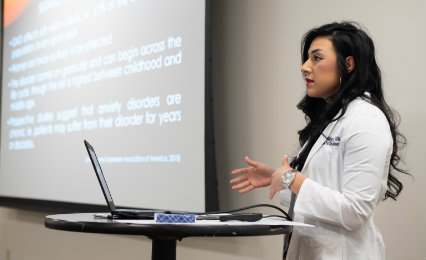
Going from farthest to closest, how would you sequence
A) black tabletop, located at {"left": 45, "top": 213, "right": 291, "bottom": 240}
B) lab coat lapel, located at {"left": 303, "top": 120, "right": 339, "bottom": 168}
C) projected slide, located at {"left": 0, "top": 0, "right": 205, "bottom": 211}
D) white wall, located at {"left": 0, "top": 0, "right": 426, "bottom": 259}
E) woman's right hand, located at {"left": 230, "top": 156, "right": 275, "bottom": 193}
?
projected slide, located at {"left": 0, "top": 0, "right": 205, "bottom": 211} < white wall, located at {"left": 0, "top": 0, "right": 426, "bottom": 259} < woman's right hand, located at {"left": 230, "top": 156, "right": 275, "bottom": 193} < lab coat lapel, located at {"left": 303, "top": 120, "right": 339, "bottom": 168} < black tabletop, located at {"left": 45, "top": 213, "right": 291, "bottom": 240}

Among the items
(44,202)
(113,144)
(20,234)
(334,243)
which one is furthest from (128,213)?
(20,234)

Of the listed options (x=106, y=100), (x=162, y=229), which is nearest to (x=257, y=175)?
(x=162, y=229)

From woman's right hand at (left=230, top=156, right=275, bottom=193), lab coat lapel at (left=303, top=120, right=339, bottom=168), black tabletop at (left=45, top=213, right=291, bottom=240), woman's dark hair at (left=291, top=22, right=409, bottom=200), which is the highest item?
woman's dark hair at (left=291, top=22, right=409, bottom=200)

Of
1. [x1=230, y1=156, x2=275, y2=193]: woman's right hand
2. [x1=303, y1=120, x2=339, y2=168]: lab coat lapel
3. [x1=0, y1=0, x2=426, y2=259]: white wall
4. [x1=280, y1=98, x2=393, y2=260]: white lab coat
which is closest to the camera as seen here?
[x1=280, y1=98, x2=393, y2=260]: white lab coat

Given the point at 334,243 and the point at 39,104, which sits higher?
the point at 39,104

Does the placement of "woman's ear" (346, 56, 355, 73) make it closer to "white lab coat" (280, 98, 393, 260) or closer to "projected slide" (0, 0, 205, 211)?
"white lab coat" (280, 98, 393, 260)

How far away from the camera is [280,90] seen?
258 centimetres

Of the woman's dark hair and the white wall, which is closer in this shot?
the woman's dark hair

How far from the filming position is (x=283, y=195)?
5.90 ft

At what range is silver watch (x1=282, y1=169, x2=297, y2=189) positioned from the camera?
1.50 meters

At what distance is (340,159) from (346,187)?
0.34 feet

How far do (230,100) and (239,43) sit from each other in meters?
0.30

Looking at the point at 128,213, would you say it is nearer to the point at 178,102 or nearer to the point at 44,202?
the point at 178,102

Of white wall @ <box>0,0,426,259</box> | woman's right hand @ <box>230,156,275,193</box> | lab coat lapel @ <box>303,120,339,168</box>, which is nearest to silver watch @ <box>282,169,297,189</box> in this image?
lab coat lapel @ <box>303,120,339,168</box>
